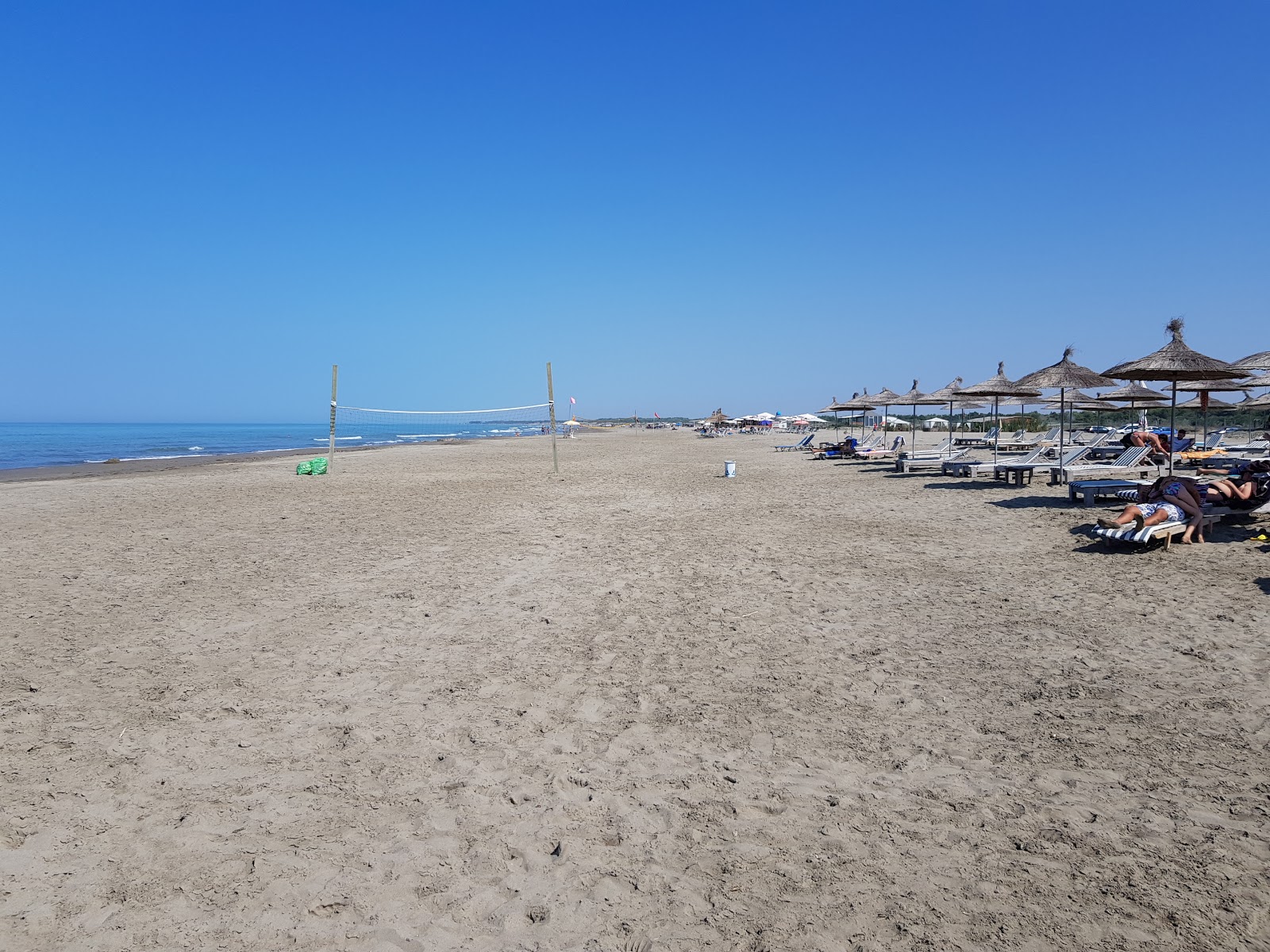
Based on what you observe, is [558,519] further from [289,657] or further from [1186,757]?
[1186,757]

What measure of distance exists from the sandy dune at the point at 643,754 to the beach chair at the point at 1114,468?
5.36m

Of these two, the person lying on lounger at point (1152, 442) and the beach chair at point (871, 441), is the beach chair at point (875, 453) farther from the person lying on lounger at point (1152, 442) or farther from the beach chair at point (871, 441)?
the person lying on lounger at point (1152, 442)

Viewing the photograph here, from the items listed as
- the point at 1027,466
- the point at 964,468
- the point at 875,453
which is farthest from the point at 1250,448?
the point at 1027,466

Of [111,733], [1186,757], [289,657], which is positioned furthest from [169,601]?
[1186,757]

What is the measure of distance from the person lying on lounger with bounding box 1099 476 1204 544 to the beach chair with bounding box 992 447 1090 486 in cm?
505

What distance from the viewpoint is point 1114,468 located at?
12188 millimetres

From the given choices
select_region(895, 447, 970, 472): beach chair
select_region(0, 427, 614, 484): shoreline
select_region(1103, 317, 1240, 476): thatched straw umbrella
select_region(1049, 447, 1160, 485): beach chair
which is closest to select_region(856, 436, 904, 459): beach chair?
select_region(895, 447, 970, 472): beach chair

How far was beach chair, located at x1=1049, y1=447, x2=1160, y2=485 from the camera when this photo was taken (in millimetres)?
12047

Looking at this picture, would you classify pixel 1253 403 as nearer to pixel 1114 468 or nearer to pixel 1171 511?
pixel 1114 468

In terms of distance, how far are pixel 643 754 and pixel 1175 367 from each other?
898 cm

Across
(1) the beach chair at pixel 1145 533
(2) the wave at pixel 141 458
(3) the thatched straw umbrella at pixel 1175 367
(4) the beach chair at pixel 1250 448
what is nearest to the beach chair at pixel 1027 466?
(3) the thatched straw umbrella at pixel 1175 367

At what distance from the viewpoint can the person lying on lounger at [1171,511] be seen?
7059mm

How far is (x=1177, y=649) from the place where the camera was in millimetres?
4383

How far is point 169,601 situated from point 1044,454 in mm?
14744
